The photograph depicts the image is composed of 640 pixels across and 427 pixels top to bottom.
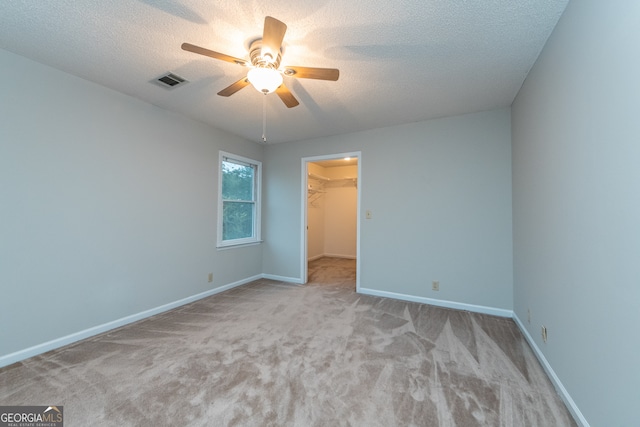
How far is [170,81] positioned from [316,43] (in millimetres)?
1526

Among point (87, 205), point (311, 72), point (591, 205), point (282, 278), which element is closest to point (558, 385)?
point (591, 205)

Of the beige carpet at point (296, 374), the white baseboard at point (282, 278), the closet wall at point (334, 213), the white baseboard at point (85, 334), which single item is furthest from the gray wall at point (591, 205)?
the closet wall at point (334, 213)

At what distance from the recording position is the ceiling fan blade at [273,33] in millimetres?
1368

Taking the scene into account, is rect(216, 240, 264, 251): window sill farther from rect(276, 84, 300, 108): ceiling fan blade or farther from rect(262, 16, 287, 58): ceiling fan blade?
rect(262, 16, 287, 58): ceiling fan blade

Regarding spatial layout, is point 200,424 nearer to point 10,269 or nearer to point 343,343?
point 343,343

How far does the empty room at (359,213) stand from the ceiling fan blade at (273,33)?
0.01 meters

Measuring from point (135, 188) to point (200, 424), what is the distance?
2.44 metres

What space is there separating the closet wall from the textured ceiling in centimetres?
369

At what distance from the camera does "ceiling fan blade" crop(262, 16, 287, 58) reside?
1368 millimetres

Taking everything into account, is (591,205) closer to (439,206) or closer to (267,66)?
(439,206)

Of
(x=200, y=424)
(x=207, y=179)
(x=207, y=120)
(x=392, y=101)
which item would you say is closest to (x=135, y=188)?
(x=207, y=179)

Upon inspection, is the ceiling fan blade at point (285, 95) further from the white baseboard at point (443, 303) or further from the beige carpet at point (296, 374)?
the white baseboard at point (443, 303)

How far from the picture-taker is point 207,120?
3.33 meters

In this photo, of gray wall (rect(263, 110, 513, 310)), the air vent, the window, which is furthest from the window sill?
the air vent
